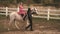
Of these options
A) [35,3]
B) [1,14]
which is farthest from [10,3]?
[1,14]

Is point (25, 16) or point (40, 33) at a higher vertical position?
point (25, 16)

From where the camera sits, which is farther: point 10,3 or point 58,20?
point 10,3

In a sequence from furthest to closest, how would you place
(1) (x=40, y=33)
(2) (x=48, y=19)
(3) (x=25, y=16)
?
(2) (x=48, y=19), (3) (x=25, y=16), (1) (x=40, y=33)

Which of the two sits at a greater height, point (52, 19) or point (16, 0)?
point (16, 0)

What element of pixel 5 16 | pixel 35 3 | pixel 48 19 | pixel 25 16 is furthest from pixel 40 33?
pixel 35 3

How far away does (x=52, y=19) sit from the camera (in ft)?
60.1

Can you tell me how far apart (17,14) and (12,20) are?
0.57 meters

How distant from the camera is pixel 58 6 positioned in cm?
3111

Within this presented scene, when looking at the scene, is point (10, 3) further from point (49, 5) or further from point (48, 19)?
point (48, 19)

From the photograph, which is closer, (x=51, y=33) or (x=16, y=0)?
(x=51, y=33)

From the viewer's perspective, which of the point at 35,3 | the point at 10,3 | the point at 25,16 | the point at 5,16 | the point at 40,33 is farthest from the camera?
the point at 35,3

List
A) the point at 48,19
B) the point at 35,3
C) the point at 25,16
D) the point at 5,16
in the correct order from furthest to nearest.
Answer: the point at 35,3, the point at 5,16, the point at 48,19, the point at 25,16

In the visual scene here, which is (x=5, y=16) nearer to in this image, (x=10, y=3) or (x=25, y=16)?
(x=25, y=16)

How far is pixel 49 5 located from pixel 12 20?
60.9 ft
